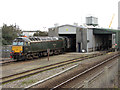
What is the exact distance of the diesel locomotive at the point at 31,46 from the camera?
2153 centimetres

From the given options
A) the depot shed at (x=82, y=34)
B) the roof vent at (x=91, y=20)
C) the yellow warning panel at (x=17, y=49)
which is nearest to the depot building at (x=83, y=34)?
the depot shed at (x=82, y=34)

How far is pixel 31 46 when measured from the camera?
22.8 meters

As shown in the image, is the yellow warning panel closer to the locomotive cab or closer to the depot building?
the locomotive cab

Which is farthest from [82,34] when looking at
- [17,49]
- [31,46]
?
[17,49]

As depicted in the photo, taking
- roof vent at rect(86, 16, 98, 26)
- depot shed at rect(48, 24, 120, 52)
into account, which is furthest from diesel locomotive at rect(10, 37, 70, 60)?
roof vent at rect(86, 16, 98, 26)

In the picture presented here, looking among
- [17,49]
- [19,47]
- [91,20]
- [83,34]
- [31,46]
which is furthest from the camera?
[91,20]

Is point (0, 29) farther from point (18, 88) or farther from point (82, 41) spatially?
point (18, 88)

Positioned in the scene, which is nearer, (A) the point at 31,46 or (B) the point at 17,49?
(B) the point at 17,49

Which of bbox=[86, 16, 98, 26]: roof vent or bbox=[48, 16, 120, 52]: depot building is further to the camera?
bbox=[86, 16, 98, 26]: roof vent

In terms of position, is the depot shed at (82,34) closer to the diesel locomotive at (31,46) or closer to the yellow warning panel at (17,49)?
the diesel locomotive at (31,46)

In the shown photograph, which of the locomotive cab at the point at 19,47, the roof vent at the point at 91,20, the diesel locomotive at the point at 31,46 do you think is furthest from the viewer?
the roof vent at the point at 91,20

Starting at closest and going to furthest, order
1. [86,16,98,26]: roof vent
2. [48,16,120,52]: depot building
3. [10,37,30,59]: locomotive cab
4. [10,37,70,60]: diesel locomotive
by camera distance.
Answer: [10,37,30,59]: locomotive cab, [10,37,70,60]: diesel locomotive, [48,16,120,52]: depot building, [86,16,98,26]: roof vent

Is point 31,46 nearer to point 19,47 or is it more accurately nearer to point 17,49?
point 19,47

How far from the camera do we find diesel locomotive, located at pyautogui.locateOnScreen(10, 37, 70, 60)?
2153cm
